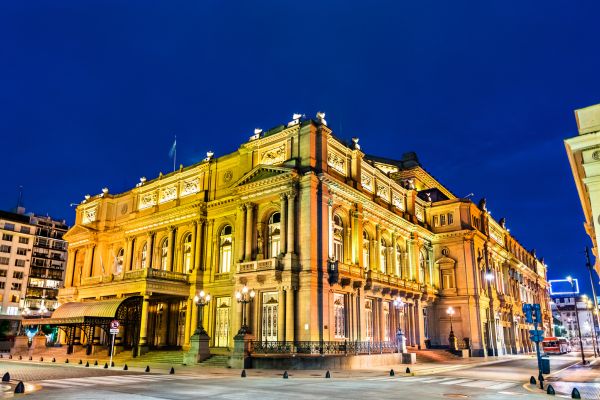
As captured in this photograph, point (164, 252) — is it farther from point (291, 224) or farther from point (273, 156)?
point (291, 224)

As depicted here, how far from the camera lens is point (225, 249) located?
45375mm

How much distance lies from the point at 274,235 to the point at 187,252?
1145 centimetres

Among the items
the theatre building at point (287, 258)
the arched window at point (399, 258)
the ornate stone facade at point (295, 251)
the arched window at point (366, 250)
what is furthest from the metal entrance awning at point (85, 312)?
the arched window at point (399, 258)

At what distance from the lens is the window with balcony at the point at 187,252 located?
155 ft

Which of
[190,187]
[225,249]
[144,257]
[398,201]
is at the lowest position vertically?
[225,249]

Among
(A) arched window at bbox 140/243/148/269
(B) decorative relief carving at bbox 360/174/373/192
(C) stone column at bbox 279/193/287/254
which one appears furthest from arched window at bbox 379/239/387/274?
(A) arched window at bbox 140/243/148/269

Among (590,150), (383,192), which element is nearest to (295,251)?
(383,192)

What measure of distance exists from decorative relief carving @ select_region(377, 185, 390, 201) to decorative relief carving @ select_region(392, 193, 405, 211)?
4.84 feet

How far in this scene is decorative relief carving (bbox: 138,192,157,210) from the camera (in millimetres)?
53500

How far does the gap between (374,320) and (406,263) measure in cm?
1031

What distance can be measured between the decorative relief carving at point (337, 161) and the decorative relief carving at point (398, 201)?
1105 cm

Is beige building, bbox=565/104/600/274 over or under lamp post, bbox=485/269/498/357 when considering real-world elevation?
over

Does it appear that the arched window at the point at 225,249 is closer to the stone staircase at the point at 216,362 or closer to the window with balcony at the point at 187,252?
the window with balcony at the point at 187,252

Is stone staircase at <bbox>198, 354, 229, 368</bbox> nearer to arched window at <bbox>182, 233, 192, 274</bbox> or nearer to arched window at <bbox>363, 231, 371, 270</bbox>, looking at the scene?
arched window at <bbox>182, 233, 192, 274</bbox>
